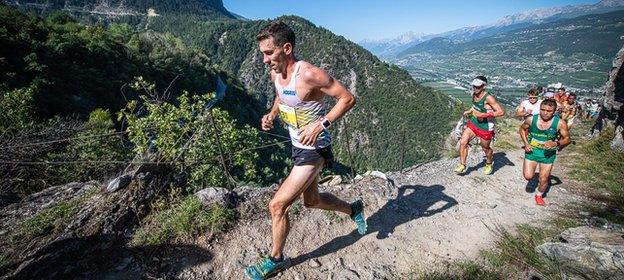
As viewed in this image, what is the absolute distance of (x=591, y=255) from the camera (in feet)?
11.2

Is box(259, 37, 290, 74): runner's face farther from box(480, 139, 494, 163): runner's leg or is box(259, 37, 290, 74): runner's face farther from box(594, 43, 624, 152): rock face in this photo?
box(594, 43, 624, 152): rock face

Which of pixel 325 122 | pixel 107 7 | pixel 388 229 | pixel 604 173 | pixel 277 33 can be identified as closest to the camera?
pixel 277 33

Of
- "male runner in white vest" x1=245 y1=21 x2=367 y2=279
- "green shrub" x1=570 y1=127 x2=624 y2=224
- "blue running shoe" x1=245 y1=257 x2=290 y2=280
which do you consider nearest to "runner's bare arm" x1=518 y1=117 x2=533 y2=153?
"green shrub" x1=570 y1=127 x2=624 y2=224

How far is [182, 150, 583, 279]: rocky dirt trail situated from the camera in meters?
3.80

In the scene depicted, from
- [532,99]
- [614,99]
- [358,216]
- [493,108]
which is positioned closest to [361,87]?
[614,99]

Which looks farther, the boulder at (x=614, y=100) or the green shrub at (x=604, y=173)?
the boulder at (x=614, y=100)

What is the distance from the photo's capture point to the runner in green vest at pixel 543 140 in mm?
5785

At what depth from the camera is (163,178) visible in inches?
170

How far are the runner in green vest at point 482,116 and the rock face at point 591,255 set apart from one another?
2.78 meters

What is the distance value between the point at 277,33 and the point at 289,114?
0.75 m

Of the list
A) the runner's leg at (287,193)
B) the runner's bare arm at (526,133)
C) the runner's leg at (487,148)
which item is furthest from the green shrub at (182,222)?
the runner's leg at (487,148)

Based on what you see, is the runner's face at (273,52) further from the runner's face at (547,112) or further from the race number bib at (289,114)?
the runner's face at (547,112)

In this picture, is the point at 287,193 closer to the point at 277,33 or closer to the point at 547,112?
the point at 277,33

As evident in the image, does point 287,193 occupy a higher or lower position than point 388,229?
higher
